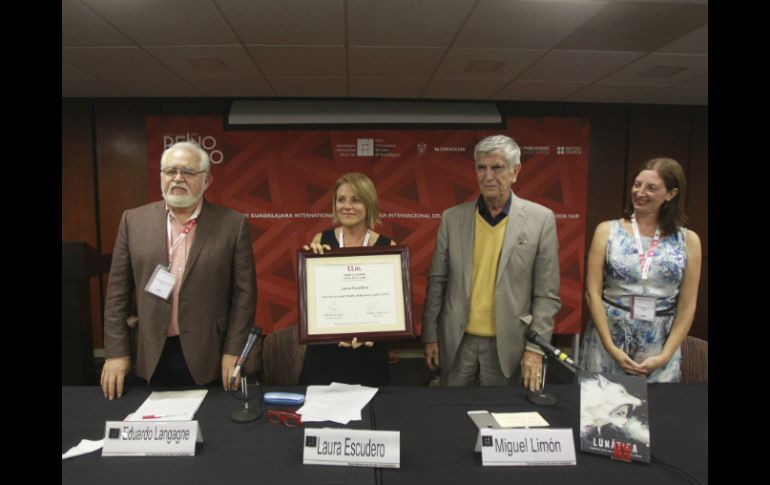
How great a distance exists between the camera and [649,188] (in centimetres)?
201

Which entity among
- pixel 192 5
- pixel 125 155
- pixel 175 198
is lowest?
pixel 175 198

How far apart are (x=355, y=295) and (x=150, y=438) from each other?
804mm

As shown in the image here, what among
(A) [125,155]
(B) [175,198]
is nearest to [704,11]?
(B) [175,198]

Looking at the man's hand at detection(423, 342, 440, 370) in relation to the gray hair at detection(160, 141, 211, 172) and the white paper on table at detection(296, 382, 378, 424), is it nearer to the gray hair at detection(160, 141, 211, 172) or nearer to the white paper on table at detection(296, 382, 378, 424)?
the white paper on table at detection(296, 382, 378, 424)

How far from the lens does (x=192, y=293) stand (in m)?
1.71

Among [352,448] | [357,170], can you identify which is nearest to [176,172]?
[352,448]

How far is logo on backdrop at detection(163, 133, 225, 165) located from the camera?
439cm

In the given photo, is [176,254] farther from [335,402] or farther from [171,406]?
[335,402]

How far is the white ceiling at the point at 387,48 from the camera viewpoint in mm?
2504

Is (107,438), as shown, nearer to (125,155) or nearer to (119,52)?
(119,52)

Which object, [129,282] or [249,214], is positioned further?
[249,214]

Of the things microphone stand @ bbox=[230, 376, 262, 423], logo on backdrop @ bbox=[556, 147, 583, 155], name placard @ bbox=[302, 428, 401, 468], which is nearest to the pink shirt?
microphone stand @ bbox=[230, 376, 262, 423]

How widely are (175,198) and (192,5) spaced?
1413 mm

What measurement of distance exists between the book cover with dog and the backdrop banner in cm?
317
